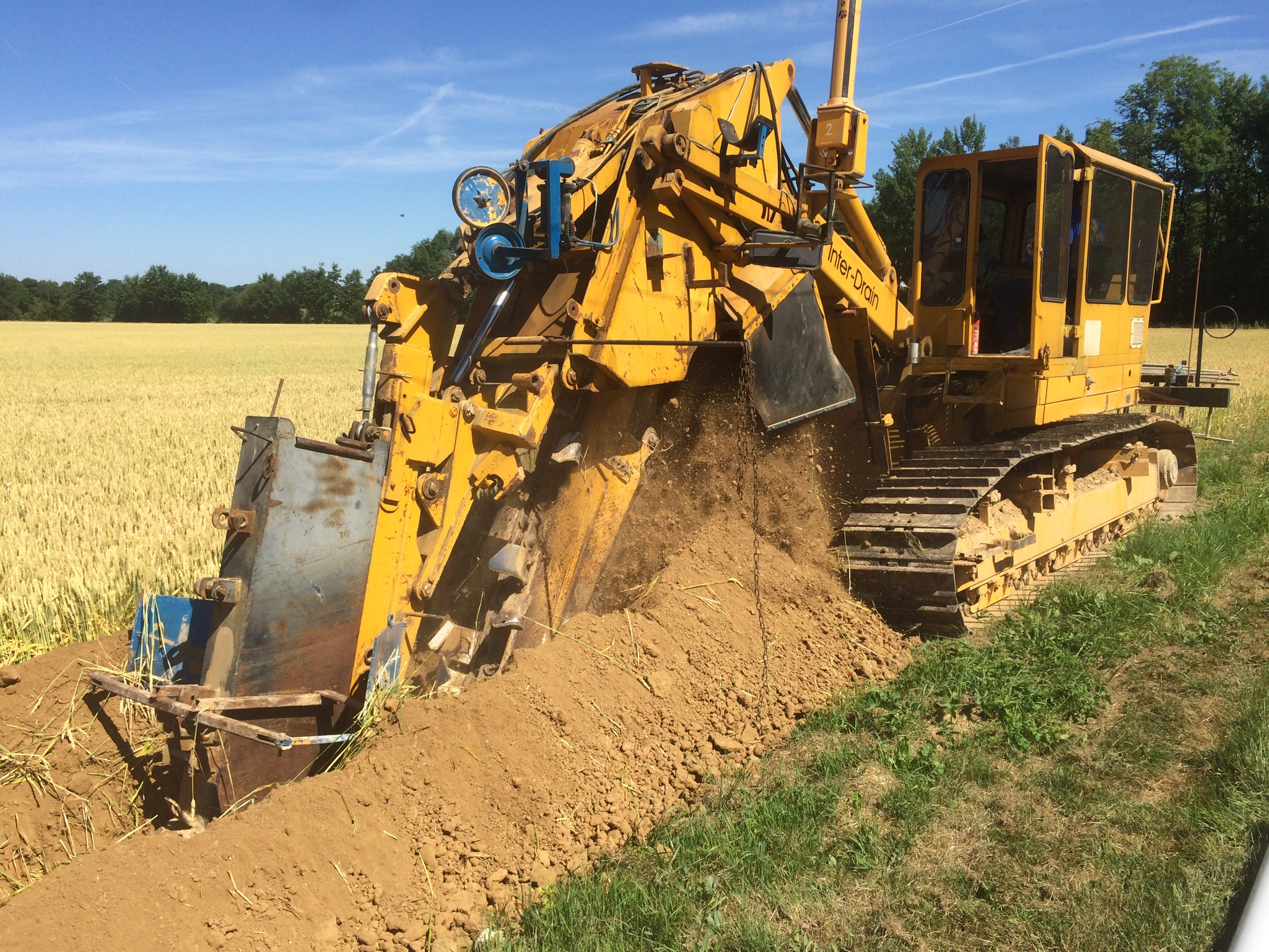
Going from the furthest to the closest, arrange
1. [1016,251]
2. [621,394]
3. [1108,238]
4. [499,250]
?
[1108,238], [1016,251], [621,394], [499,250]

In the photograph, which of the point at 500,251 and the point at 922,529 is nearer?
the point at 500,251

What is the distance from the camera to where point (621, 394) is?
16.6 ft

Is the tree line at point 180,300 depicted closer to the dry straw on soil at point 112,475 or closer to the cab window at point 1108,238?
the dry straw on soil at point 112,475

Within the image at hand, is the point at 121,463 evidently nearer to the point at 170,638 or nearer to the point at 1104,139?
the point at 170,638

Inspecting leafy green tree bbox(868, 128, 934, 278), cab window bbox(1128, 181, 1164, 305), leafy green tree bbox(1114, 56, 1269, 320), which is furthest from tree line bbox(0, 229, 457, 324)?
cab window bbox(1128, 181, 1164, 305)

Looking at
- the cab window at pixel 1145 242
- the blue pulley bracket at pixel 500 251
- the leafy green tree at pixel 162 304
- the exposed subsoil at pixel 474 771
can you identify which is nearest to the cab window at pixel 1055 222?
the cab window at pixel 1145 242

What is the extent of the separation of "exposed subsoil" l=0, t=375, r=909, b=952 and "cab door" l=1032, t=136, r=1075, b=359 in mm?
2484

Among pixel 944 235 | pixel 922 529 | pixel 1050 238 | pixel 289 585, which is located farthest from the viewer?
pixel 944 235

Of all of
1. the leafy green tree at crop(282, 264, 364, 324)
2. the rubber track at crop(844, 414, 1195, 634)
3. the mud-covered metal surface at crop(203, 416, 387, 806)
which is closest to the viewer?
the mud-covered metal surface at crop(203, 416, 387, 806)

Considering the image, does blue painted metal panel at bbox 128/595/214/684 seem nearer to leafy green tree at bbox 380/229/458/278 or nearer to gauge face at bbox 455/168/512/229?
gauge face at bbox 455/168/512/229

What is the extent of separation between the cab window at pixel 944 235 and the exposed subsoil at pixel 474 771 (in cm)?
231

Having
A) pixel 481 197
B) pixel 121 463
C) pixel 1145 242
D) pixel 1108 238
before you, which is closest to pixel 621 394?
pixel 481 197

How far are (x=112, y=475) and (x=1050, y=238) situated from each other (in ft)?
28.7

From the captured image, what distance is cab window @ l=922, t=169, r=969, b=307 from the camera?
700 centimetres
